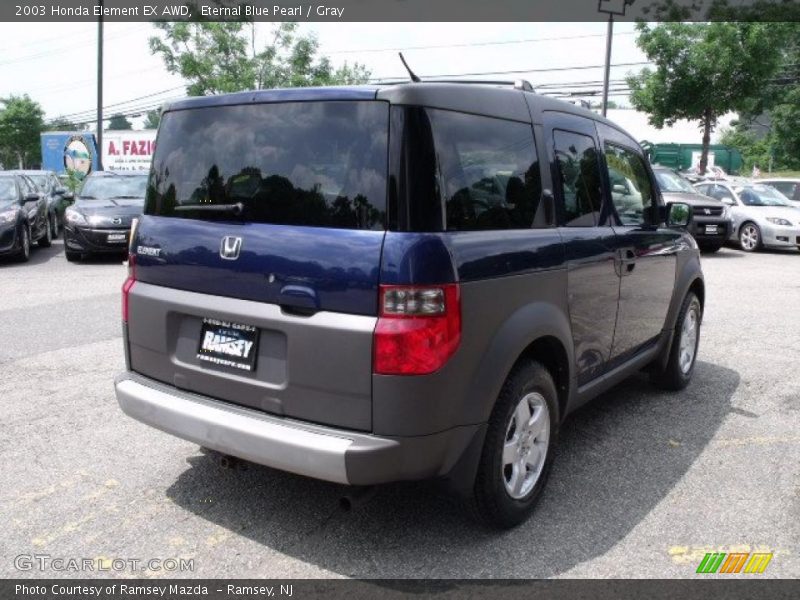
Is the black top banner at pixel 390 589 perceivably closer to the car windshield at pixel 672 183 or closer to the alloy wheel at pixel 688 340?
the alloy wheel at pixel 688 340

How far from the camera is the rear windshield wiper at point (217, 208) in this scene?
3.11 meters

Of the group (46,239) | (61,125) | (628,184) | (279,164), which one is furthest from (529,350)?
(61,125)

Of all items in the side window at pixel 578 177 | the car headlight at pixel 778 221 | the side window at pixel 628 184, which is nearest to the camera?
the side window at pixel 578 177

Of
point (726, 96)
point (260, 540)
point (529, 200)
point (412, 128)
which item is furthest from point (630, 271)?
point (726, 96)

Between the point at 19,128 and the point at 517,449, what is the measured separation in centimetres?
7615

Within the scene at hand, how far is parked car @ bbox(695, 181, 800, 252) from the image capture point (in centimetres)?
1595

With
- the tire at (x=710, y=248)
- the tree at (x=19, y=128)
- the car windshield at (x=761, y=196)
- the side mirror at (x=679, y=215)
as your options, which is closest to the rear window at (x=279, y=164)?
the side mirror at (x=679, y=215)

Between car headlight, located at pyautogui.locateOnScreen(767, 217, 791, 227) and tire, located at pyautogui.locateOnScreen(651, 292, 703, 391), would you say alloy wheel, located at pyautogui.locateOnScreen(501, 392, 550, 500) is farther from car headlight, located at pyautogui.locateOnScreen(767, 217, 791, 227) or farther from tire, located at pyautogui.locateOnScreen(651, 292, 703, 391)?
car headlight, located at pyautogui.locateOnScreen(767, 217, 791, 227)

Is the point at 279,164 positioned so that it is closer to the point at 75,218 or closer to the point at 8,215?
the point at 75,218

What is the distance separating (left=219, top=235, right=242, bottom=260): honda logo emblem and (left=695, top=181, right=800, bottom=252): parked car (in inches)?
627

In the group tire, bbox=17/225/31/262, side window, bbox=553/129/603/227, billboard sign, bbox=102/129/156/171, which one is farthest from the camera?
billboard sign, bbox=102/129/156/171

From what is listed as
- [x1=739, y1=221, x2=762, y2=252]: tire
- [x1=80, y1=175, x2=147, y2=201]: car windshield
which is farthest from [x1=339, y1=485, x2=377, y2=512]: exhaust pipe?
[x1=739, y1=221, x2=762, y2=252]: tire

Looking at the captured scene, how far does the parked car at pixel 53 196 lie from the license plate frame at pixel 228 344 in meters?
14.0

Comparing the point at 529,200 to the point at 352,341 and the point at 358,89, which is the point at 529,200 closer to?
the point at 358,89
